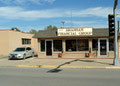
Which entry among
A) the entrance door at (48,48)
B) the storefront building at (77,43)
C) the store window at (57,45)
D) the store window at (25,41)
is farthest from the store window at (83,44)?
the store window at (25,41)

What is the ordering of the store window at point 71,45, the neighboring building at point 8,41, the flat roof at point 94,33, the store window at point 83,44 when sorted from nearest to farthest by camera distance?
the flat roof at point 94,33 < the store window at point 83,44 < the store window at point 71,45 < the neighboring building at point 8,41

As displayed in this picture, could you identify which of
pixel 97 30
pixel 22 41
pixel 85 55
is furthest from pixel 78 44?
pixel 22 41

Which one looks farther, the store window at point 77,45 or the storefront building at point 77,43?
the store window at point 77,45

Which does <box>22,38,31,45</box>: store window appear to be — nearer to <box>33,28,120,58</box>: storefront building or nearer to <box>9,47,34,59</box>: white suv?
<box>9,47,34,59</box>: white suv

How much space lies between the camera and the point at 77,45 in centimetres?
2220

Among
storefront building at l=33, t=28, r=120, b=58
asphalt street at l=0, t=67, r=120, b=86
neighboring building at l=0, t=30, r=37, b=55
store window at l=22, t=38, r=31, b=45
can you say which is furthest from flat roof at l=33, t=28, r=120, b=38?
store window at l=22, t=38, r=31, b=45

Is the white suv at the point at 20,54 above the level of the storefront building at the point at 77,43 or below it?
below

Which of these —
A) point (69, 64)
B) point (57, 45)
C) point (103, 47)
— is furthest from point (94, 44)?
point (69, 64)

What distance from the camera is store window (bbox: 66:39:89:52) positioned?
22062 mm

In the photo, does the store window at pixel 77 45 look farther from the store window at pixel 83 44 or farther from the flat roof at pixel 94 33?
the flat roof at pixel 94 33

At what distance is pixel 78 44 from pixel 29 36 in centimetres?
1823

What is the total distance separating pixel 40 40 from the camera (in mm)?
23094

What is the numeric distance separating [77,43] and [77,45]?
0.87 ft

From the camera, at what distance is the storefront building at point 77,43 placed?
21.5 m
